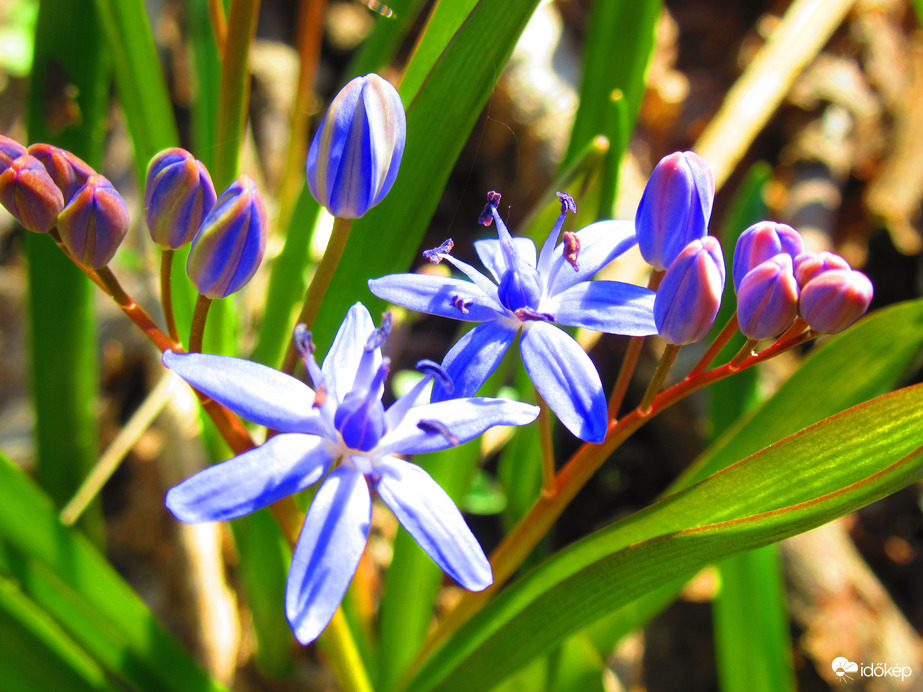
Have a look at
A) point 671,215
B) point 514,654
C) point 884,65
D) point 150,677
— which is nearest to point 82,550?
point 150,677

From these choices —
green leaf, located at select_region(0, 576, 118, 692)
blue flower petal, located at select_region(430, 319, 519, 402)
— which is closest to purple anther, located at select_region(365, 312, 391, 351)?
blue flower petal, located at select_region(430, 319, 519, 402)

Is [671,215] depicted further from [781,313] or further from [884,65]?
[884,65]

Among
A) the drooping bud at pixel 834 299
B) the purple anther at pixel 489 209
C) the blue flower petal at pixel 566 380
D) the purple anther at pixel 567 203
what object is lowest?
the blue flower petal at pixel 566 380

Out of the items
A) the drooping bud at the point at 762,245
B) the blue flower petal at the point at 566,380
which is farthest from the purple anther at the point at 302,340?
the drooping bud at the point at 762,245

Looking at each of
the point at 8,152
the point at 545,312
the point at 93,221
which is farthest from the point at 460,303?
the point at 8,152

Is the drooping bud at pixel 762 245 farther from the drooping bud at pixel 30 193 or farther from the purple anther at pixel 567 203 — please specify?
the drooping bud at pixel 30 193

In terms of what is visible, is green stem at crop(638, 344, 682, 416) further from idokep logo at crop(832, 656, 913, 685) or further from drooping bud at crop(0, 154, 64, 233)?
idokep logo at crop(832, 656, 913, 685)

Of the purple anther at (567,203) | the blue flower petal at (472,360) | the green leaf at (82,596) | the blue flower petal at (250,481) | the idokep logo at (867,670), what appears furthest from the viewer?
the idokep logo at (867,670)
